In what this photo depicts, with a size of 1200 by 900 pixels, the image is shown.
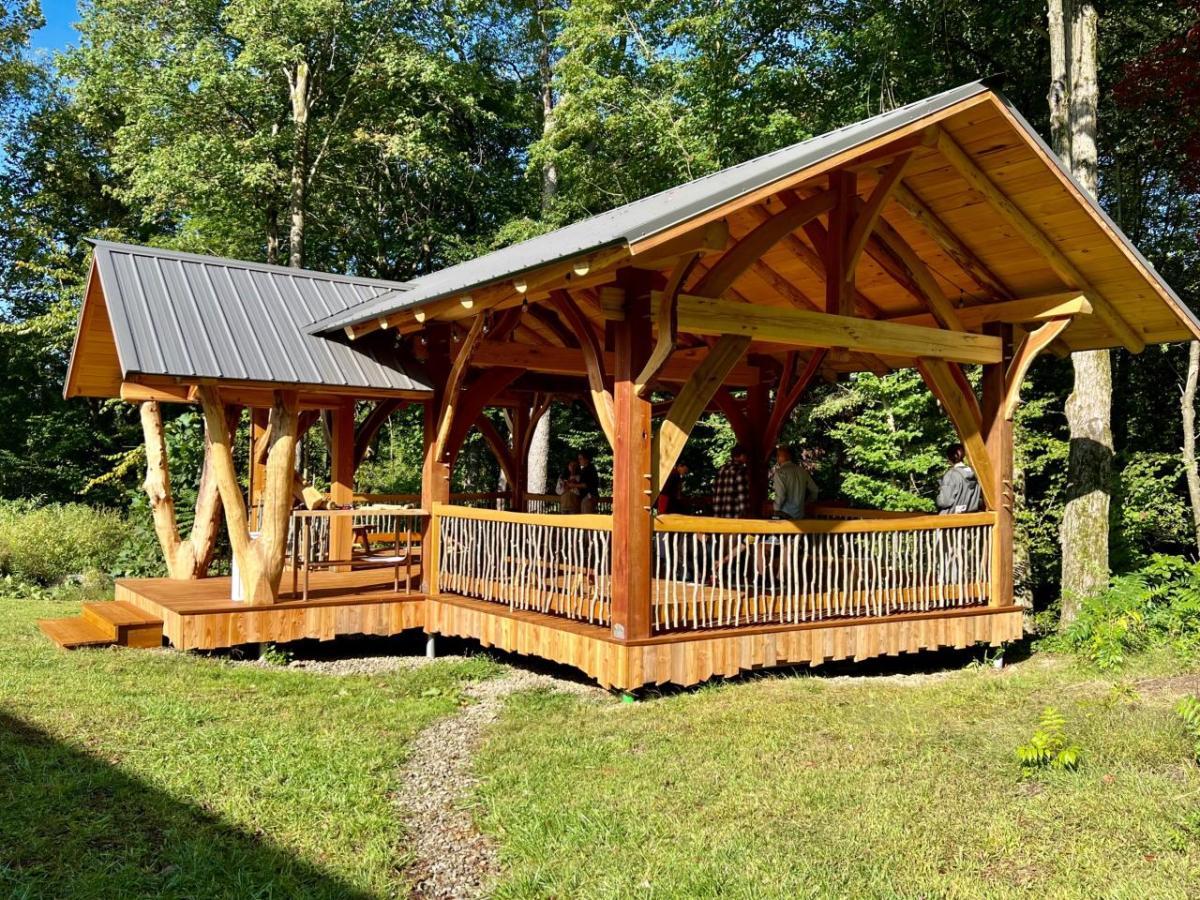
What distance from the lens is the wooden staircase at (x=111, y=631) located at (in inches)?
338

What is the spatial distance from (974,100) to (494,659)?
6477 millimetres

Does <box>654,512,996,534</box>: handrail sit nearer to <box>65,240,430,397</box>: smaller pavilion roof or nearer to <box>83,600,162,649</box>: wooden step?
<box>65,240,430,397</box>: smaller pavilion roof

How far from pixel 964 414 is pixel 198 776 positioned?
7.16 meters

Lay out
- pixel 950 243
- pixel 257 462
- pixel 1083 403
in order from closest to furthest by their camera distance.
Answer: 1. pixel 950 243
2. pixel 1083 403
3. pixel 257 462

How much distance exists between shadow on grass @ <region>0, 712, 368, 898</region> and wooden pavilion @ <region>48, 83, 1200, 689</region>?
10.8ft

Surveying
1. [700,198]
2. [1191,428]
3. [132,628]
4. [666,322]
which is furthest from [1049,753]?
[1191,428]

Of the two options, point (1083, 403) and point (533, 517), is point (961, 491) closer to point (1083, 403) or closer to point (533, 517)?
point (1083, 403)

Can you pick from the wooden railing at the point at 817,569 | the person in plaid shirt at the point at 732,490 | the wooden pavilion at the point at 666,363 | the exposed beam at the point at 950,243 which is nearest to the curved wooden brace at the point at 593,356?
the wooden pavilion at the point at 666,363

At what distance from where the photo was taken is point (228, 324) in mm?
9156

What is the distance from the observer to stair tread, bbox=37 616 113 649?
8.51 meters

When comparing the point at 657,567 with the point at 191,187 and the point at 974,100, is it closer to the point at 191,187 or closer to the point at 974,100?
the point at 974,100

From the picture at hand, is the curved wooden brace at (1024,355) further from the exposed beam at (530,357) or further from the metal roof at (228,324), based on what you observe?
the metal roof at (228,324)

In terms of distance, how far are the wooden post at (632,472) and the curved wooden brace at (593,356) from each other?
0.25 m

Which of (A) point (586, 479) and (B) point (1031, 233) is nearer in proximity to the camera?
(B) point (1031, 233)
